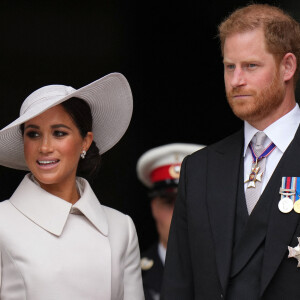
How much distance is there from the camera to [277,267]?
3971mm

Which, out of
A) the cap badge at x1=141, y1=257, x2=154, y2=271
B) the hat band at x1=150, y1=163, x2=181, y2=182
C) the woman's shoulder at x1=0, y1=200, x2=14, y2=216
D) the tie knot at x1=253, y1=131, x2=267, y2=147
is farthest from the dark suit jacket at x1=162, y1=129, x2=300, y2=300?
the hat band at x1=150, y1=163, x2=181, y2=182

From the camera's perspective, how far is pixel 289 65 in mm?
4227

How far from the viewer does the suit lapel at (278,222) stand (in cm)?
398

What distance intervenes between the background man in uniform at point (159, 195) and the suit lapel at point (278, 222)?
1603 mm

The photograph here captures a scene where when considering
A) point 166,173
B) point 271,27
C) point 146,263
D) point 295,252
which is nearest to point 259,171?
point 295,252

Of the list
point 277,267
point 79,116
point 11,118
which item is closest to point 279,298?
point 277,267

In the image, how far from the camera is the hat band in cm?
598

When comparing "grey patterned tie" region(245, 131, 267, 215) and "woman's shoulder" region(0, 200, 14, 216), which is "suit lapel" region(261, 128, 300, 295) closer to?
"grey patterned tie" region(245, 131, 267, 215)

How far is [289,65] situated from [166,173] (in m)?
1.90

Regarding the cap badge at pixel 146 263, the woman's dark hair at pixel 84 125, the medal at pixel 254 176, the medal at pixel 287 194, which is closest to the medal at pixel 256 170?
the medal at pixel 254 176

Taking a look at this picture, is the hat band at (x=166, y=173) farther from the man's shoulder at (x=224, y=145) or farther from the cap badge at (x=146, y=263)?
the man's shoulder at (x=224, y=145)

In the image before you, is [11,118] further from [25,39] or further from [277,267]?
[277,267]

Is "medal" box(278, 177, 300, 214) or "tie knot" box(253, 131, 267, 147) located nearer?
"medal" box(278, 177, 300, 214)

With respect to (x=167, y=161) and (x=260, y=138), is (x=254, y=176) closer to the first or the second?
(x=260, y=138)
